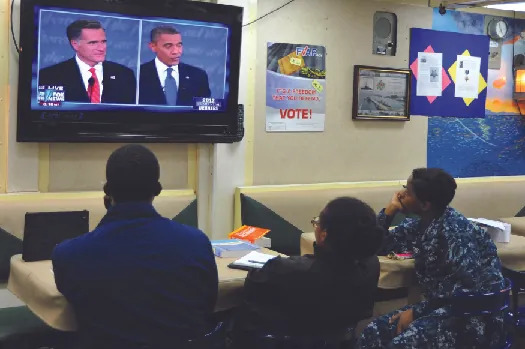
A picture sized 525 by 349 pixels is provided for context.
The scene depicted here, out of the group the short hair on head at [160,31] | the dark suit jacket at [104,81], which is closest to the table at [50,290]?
the dark suit jacket at [104,81]

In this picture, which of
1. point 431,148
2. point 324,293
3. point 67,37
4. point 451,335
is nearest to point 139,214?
point 324,293

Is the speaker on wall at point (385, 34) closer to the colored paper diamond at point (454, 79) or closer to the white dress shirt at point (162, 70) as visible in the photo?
the colored paper diamond at point (454, 79)

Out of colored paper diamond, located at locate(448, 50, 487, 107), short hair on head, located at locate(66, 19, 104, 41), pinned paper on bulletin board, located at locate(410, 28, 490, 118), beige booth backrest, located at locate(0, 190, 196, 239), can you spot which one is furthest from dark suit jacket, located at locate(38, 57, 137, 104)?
colored paper diamond, located at locate(448, 50, 487, 107)

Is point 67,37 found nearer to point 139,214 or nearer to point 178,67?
point 178,67

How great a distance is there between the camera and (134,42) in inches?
186

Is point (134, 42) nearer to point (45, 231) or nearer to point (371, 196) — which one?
point (45, 231)

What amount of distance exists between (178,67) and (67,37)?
2.64 ft

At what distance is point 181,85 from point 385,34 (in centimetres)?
201

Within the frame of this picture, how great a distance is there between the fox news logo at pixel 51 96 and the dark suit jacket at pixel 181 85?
55 cm

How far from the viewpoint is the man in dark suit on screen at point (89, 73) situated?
4.47m

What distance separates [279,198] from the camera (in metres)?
5.32

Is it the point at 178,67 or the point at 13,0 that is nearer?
the point at 13,0

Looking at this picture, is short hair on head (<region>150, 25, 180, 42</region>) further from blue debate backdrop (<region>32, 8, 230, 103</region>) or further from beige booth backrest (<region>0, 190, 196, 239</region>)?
beige booth backrest (<region>0, 190, 196, 239</region>)

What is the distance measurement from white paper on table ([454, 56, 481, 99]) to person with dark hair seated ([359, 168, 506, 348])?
3151mm
